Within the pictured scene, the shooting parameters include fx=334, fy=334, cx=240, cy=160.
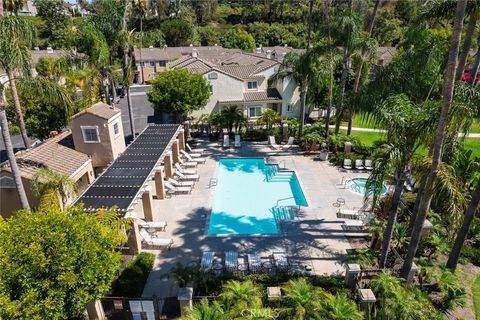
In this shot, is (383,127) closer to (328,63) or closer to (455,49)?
(455,49)

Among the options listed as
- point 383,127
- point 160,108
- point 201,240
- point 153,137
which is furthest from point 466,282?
point 160,108

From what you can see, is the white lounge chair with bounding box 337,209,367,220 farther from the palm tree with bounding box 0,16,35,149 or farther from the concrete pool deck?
the palm tree with bounding box 0,16,35,149

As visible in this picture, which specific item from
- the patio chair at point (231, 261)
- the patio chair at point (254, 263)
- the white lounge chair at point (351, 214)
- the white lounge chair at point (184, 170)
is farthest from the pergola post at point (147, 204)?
the white lounge chair at point (351, 214)

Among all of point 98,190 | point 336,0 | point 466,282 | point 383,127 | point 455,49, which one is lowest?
point 466,282

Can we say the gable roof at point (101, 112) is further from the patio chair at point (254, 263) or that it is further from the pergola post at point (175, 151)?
the patio chair at point (254, 263)

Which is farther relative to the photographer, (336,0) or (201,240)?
(336,0)

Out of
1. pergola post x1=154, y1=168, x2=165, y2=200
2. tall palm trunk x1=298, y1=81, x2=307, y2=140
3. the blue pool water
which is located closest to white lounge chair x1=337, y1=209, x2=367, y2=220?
the blue pool water

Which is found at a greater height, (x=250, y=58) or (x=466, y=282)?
(x=250, y=58)
